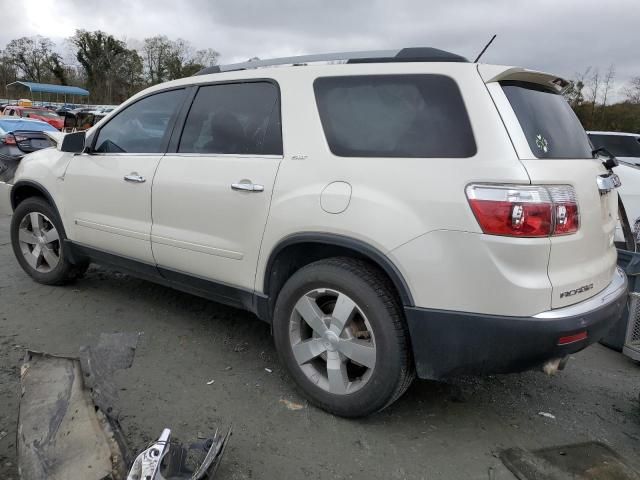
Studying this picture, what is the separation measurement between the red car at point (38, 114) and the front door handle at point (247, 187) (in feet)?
69.9

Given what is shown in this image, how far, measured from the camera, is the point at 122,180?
386 centimetres

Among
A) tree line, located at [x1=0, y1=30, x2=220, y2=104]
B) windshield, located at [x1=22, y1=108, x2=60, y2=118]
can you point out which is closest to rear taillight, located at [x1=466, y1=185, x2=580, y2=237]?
windshield, located at [x1=22, y1=108, x2=60, y2=118]

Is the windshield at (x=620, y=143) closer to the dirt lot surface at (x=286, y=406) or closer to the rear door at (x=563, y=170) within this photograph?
the dirt lot surface at (x=286, y=406)

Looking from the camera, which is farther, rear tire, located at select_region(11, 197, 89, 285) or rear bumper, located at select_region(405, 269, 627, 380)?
rear tire, located at select_region(11, 197, 89, 285)

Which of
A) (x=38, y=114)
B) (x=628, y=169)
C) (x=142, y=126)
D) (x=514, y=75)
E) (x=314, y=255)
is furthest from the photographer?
(x=38, y=114)

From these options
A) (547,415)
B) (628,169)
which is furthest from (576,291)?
(628,169)

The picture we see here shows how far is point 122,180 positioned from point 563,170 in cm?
293

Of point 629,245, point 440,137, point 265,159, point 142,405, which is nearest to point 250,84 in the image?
point 265,159

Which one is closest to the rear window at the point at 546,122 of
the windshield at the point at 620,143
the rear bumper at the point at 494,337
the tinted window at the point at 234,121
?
the rear bumper at the point at 494,337

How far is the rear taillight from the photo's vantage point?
230 centimetres

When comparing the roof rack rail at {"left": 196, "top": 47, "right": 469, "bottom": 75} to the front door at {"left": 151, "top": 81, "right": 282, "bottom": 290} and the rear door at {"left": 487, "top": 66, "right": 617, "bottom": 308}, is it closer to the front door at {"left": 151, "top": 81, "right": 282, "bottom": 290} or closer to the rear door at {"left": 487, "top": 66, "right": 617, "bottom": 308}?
the front door at {"left": 151, "top": 81, "right": 282, "bottom": 290}

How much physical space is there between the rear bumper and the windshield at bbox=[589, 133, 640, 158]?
8.30 m

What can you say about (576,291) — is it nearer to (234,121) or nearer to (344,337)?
(344,337)

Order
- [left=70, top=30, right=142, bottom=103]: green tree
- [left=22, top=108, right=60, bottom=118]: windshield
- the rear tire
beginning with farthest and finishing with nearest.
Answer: [left=70, top=30, right=142, bottom=103]: green tree, [left=22, top=108, right=60, bottom=118]: windshield, the rear tire
